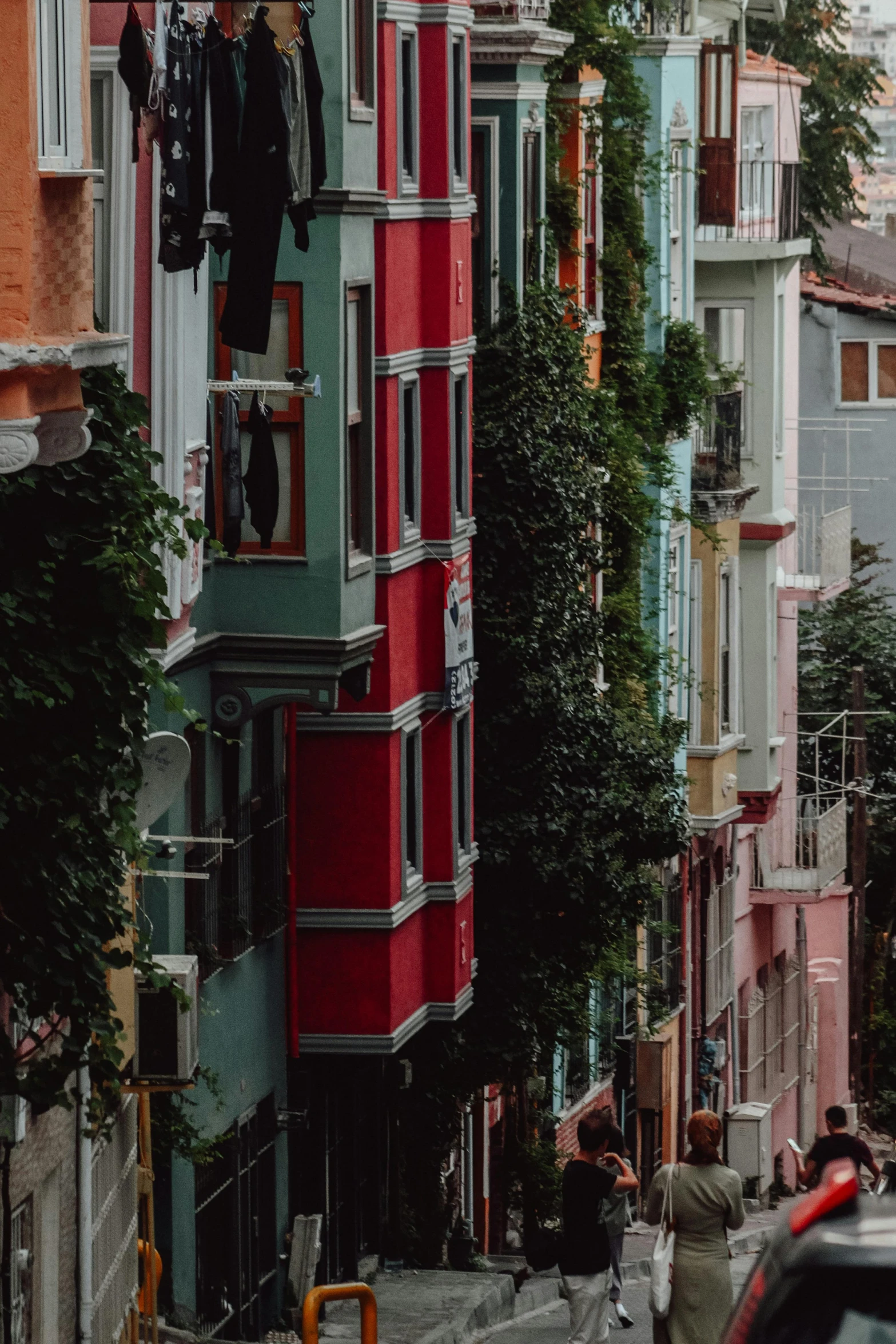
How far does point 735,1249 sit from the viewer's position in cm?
2969

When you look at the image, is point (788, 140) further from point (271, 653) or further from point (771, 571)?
point (271, 653)

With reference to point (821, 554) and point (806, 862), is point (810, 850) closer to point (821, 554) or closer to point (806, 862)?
point (806, 862)

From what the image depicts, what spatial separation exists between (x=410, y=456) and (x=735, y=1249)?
9248 millimetres

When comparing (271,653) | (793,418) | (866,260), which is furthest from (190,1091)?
(866,260)

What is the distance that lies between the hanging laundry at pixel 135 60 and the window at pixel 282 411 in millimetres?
4983

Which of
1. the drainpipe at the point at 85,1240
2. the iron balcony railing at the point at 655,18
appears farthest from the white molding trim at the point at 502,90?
the drainpipe at the point at 85,1240

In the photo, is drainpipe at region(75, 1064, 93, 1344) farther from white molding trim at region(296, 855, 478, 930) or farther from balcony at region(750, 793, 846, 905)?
balcony at region(750, 793, 846, 905)

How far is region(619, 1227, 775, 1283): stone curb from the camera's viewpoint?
1060 inches

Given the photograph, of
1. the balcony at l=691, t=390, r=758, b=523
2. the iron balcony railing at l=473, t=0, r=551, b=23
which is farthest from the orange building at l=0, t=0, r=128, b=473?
the balcony at l=691, t=390, r=758, b=523

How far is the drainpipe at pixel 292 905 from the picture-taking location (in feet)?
77.9

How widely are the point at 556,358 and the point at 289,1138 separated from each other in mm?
7677

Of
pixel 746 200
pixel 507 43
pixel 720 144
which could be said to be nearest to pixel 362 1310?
pixel 507 43

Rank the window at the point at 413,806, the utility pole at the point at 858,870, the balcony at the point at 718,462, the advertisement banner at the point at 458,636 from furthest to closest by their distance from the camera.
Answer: the utility pole at the point at 858,870, the balcony at the point at 718,462, the advertisement banner at the point at 458,636, the window at the point at 413,806

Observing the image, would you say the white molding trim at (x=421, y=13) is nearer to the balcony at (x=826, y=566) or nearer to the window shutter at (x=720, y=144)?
the window shutter at (x=720, y=144)
